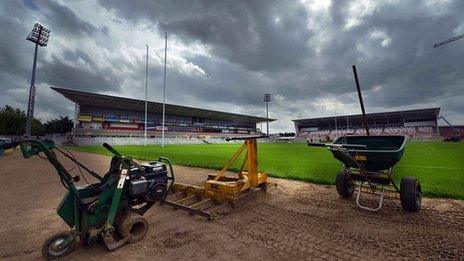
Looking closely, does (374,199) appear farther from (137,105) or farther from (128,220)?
(137,105)

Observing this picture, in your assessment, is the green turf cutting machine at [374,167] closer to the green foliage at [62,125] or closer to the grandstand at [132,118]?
the grandstand at [132,118]

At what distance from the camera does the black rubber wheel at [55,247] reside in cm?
369

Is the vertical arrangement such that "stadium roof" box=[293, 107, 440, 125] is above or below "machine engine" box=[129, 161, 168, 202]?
above

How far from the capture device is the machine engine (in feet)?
13.8

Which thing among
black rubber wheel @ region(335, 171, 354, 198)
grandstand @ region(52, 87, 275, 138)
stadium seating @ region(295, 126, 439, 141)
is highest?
grandstand @ region(52, 87, 275, 138)

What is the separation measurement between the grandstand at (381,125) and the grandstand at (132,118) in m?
31.0

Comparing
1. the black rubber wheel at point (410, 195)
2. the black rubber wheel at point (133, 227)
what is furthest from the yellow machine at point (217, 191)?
the black rubber wheel at point (410, 195)

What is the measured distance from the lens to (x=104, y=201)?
13.2 ft

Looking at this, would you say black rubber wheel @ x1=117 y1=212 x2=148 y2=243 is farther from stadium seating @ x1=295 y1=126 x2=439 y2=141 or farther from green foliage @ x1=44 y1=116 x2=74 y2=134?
green foliage @ x1=44 y1=116 x2=74 y2=134

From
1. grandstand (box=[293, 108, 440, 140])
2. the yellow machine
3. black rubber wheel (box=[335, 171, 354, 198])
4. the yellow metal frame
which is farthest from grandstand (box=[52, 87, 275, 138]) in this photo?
black rubber wheel (box=[335, 171, 354, 198])

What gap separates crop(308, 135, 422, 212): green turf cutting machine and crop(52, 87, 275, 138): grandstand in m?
66.6

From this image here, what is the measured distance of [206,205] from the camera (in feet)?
20.6

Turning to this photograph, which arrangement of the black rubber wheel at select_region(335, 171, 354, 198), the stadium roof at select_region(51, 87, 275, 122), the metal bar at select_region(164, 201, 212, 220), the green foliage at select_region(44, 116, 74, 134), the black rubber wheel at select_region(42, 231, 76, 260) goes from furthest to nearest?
the green foliage at select_region(44, 116, 74, 134) < the stadium roof at select_region(51, 87, 275, 122) < the black rubber wheel at select_region(335, 171, 354, 198) < the metal bar at select_region(164, 201, 212, 220) < the black rubber wheel at select_region(42, 231, 76, 260)

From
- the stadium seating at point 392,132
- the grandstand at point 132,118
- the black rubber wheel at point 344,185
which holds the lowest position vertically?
the black rubber wheel at point 344,185
